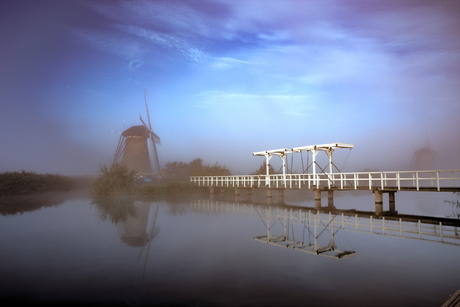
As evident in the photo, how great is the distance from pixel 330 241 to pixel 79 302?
294 inches

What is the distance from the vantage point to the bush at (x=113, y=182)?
2938 cm

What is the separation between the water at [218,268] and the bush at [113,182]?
57.9ft

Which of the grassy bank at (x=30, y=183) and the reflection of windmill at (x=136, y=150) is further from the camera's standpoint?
the reflection of windmill at (x=136, y=150)

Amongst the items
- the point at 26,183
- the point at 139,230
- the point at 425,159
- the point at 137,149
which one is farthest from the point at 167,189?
the point at 425,159

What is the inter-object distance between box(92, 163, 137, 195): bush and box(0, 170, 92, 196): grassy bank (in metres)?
7.65

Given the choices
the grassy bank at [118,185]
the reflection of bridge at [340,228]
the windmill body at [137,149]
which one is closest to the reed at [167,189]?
the grassy bank at [118,185]

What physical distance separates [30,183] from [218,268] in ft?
106

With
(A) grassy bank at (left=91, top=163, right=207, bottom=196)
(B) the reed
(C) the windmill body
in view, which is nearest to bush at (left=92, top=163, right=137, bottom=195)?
(A) grassy bank at (left=91, top=163, right=207, bottom=196)

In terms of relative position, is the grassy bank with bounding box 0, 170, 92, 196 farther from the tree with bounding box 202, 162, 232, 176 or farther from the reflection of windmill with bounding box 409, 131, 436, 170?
the reflection of windmill with bounding box 409, 131, 436, 170

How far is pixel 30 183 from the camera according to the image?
Result: 32000 mm

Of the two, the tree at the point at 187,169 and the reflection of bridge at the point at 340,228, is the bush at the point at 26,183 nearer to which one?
the tree at the point at 187,169

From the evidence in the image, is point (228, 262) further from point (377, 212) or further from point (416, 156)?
point (416, 156)

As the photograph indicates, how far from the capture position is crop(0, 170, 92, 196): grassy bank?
29938mm

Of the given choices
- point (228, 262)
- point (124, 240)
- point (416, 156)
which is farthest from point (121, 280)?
point (416, 156)
